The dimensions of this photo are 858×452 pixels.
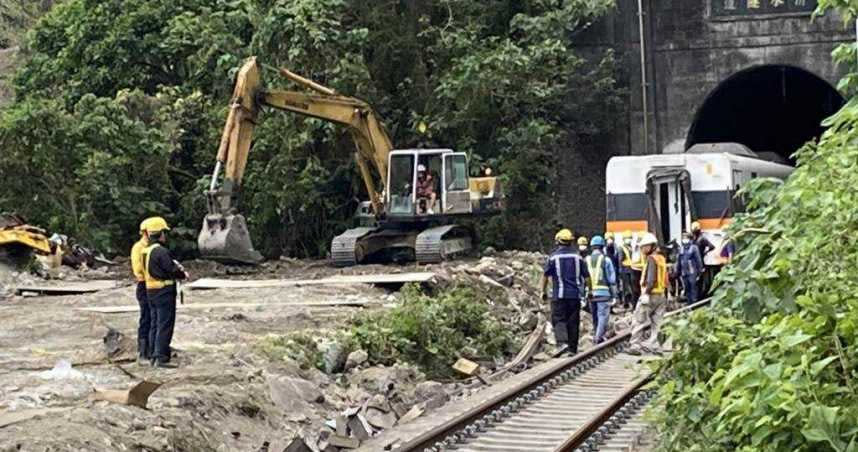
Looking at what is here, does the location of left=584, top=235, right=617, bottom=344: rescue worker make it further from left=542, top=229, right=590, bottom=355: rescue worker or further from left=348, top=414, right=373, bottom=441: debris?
left=348, top=414, right=373, bottom=441: debris

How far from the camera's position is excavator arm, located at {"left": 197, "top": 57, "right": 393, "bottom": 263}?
80.4 ft

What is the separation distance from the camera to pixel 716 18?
3516cm

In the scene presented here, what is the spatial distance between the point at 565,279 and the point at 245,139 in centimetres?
1148

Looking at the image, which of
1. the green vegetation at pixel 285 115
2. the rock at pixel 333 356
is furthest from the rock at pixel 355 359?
the green vegetation at pixel 285 115

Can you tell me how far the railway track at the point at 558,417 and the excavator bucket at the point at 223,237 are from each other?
10287 millimetres

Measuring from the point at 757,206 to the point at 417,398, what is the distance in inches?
→ 201

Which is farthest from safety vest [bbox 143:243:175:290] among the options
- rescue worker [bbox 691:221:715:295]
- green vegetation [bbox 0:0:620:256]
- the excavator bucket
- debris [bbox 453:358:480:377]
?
green vegetation [bbox 0:0:620:256]

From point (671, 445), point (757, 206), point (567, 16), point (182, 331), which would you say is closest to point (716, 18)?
point (567, 16)

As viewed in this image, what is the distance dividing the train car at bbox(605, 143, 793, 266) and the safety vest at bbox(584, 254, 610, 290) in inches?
340

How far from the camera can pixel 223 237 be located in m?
24.4

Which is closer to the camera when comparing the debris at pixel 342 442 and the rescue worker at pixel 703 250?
the debris at pixel 342 442

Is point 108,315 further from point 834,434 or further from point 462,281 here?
point 834,434

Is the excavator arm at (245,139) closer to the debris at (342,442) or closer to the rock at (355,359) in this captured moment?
the rock at (355,359)

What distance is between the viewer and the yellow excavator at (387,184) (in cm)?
2592
